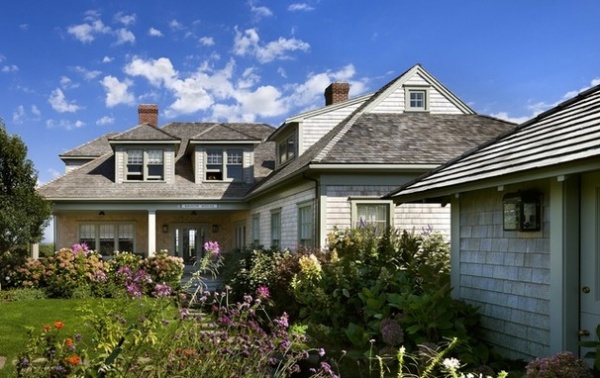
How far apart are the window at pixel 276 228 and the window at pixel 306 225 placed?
2.31 meters

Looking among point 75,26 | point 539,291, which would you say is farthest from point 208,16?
point 539,291

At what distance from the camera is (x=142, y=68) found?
12406 mm

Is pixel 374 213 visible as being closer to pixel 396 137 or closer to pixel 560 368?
pixel 396 137

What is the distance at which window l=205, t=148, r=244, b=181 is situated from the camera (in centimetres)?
2316

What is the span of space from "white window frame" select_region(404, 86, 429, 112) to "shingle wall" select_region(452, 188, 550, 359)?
9.86m

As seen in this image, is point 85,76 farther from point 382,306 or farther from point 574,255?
point 574,255

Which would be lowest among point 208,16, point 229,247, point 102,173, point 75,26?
point 229,247

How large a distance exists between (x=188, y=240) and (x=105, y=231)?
3.55 meters

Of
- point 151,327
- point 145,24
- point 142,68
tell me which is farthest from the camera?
point 142,68

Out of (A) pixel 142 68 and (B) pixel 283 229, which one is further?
(B) pixel 283 229

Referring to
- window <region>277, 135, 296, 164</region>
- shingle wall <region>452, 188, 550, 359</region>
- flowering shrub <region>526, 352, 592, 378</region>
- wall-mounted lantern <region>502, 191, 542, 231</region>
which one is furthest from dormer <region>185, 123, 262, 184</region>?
flowering shrub <region>526, 352, 592, 378</region>

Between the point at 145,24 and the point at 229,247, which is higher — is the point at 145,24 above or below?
above

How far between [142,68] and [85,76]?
1409 millimetres

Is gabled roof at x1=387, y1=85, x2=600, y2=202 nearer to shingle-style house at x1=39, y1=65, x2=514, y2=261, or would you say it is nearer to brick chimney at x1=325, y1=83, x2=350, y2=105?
shingle-style house at x1=39, y1=65, x2=514, y2=261
